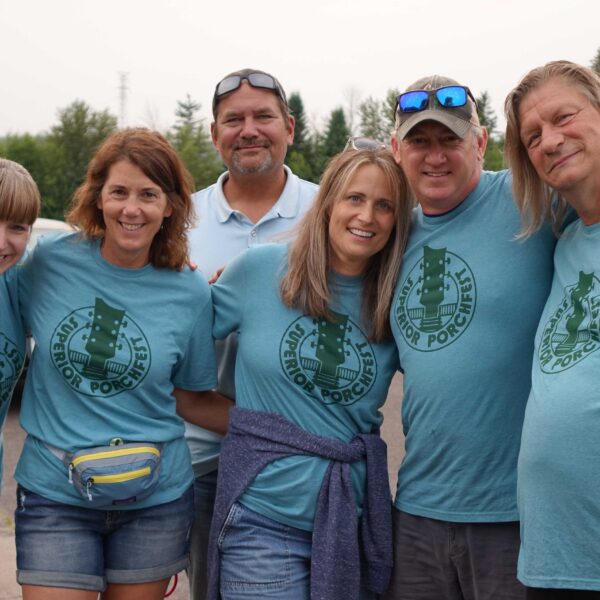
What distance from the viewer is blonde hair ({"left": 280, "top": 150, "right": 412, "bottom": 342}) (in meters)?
2.89

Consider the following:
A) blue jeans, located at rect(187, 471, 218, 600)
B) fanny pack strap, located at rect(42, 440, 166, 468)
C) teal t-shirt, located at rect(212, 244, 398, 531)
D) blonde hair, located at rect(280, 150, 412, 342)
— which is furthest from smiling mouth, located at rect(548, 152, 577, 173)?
blue jeans, located at rect(187, 471, 218, 600)

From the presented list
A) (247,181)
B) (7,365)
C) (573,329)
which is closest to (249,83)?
(247,181)

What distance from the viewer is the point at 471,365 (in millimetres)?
2674

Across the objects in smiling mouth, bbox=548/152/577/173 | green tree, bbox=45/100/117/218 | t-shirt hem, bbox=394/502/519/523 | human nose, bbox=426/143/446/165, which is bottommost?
t-shirt hem, bbox=394/502/519/523

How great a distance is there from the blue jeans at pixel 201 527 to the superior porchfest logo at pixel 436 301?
116cm

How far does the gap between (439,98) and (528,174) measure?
435 mm

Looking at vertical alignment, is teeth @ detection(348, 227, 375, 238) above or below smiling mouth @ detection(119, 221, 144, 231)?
below

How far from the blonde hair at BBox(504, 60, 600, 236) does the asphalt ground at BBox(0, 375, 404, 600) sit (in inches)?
120

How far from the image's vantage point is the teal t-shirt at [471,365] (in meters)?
2.68

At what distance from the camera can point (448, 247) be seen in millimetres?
2848

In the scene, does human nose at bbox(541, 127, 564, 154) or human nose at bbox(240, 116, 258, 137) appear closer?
human nose at bbox(541, 127, 564, 154)

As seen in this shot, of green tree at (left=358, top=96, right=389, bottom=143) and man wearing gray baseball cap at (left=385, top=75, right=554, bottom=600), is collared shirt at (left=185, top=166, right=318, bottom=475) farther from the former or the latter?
green tree at (left=358, top=96, right=389, bottom=143)

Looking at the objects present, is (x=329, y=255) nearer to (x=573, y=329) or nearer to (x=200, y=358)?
(x=200, y=358)

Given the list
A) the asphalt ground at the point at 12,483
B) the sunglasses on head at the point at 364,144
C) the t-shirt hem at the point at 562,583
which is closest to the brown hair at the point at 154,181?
the sunglasses on head at the point at 364,144
